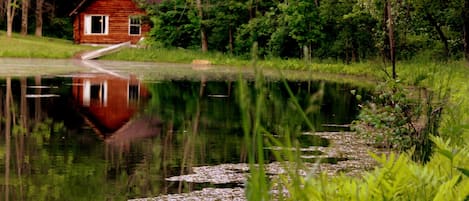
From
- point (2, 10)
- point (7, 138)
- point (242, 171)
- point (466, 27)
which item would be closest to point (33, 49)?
point (2, 10)

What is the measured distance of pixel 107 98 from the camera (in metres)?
17.6

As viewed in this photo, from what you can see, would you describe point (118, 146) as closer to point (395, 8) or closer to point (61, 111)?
point (61, 111)

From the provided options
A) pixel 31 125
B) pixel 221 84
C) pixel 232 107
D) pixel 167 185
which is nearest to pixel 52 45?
pixel 221 84

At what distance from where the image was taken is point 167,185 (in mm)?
7594

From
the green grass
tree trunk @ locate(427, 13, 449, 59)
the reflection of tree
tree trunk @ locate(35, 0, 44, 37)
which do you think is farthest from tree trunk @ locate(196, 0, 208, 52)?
the reflection of tree

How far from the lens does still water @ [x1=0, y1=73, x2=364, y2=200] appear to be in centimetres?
742

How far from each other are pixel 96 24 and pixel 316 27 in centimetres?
1902

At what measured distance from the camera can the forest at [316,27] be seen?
972 inches

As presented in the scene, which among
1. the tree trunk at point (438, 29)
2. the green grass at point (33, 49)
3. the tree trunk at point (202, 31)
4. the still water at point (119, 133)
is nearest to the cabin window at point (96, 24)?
the green grass at point (33, 49)

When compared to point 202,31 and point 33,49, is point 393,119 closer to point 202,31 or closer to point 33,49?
point 202,31

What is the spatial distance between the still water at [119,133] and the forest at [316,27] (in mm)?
5247

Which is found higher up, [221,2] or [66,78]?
[221,2]

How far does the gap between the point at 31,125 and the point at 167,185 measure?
4977mm

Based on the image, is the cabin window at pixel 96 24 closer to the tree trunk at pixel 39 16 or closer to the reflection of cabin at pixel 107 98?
the tree trunk at pixel 39 16
